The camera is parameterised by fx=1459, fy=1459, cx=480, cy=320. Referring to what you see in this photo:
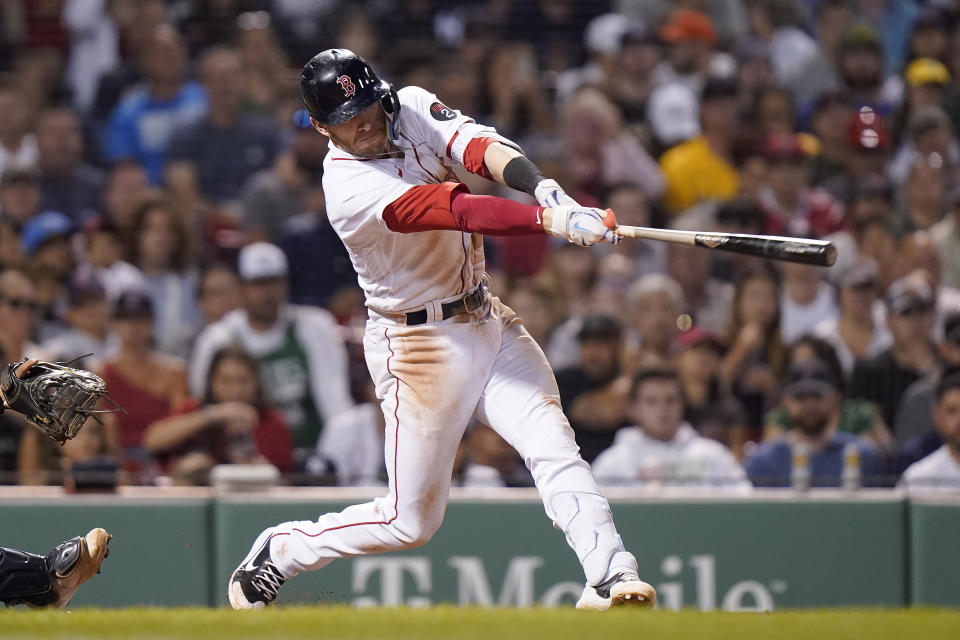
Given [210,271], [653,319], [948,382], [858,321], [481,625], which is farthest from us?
[210,271]

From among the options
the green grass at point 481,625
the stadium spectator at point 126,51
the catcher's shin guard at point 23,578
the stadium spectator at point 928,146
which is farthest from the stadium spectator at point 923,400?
the stadium spectator at point 126,51

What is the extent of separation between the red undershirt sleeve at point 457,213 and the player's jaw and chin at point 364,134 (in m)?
0.35

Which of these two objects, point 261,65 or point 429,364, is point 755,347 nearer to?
point 429,364

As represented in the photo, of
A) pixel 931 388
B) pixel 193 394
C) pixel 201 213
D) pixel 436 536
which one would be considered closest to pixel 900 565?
pixel 931 388

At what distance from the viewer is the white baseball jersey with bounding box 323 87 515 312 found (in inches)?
178

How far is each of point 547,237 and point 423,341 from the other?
381cm

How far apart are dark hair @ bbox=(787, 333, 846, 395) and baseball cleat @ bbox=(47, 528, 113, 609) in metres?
3.72

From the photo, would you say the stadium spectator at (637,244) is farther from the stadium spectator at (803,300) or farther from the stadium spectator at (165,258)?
the stadium spectator at (165,258)

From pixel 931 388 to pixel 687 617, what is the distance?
3261 mm

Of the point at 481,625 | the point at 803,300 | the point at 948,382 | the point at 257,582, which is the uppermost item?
the point at 803,300

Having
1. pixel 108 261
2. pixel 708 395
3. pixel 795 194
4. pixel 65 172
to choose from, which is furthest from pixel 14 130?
pixel 795 194

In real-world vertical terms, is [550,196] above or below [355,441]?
above

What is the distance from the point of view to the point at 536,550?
6.24 meters

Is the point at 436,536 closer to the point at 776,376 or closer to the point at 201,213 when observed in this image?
the point at 776,376
